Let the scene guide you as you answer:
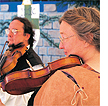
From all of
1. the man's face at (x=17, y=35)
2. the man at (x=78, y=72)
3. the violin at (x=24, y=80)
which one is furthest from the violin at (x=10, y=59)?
the man at (x=78, y=72)

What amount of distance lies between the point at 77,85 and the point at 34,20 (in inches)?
108

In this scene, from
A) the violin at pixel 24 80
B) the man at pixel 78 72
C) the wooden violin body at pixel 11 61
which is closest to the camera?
the man at pixel 78 72

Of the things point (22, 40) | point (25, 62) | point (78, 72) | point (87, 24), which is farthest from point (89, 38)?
point (22, 40)

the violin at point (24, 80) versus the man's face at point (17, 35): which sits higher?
the man's face at point (17, 35)

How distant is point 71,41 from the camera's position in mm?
873

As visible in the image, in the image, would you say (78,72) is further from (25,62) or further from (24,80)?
(25,62)

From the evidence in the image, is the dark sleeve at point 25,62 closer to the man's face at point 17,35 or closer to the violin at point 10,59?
the violin at point 10,59

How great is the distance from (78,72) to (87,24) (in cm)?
27

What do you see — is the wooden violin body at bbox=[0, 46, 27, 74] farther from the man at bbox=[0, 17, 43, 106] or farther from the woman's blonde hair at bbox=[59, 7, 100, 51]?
the woman's blonde hair at bbox=[59, 7, 100, 51]

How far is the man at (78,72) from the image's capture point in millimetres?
630

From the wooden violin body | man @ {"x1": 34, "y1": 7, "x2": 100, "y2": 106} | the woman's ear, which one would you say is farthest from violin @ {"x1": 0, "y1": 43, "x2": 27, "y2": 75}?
the woman's ear

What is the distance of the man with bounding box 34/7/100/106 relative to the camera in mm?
630
